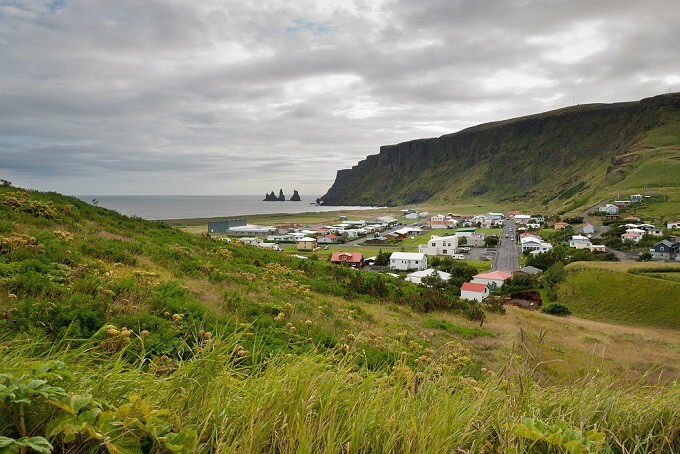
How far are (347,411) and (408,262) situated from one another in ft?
177

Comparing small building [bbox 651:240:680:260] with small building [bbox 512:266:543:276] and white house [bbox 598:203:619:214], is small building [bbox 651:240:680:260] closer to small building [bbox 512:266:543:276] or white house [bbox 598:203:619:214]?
small building [bbox 512:266:543:276]

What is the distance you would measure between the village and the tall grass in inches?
953

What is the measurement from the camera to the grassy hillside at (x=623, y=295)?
91.6 feet

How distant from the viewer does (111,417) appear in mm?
1863

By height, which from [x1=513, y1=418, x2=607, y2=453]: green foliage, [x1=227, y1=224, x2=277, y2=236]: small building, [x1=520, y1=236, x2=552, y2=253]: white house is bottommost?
[x1=520, y1=236, x2=552, y2=253]: white house

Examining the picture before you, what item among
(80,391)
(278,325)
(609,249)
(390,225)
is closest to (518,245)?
(609,249)

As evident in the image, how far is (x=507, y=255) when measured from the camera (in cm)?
6531

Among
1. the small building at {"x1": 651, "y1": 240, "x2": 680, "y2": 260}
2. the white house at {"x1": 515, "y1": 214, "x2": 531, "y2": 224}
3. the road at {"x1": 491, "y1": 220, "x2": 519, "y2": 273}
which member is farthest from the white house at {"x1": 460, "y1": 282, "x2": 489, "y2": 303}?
the white house at {"x1": 515, "y1": 214, "x2": 531, "y2": 224}

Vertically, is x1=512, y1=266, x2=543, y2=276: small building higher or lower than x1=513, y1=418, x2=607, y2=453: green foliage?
lower

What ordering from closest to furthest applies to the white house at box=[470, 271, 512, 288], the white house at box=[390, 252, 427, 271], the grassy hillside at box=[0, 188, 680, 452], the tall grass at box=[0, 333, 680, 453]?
the grassy hillside at box=[0, 188, 680, 452]
the tall grass at box=[0, 333, 680, 453]
the white house at box=[470, 271, 512, 288]
the white house at box=[390, 252, 427, 271]

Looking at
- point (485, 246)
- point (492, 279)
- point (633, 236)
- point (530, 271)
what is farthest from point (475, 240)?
point (492, 279)

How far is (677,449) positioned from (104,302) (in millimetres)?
6837

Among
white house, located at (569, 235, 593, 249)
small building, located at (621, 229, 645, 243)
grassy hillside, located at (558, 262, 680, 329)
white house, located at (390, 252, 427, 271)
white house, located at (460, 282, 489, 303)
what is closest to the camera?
grassy hillside, located at (558, 262, 680, 329)

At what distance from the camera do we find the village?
4691 cm
